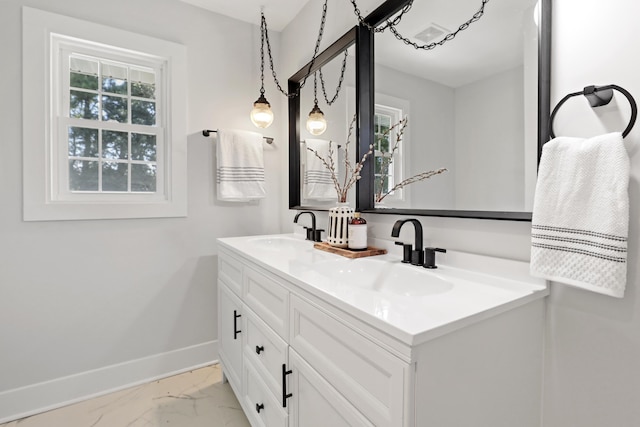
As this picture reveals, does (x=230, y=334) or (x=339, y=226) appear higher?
(x=339, y=226)

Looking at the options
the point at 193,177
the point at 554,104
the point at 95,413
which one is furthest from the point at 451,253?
the point at 95,413

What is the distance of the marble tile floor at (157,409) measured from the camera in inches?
63.5

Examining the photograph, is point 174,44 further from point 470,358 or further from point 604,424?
point 604,424

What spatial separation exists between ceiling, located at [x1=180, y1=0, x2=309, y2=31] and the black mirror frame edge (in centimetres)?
44

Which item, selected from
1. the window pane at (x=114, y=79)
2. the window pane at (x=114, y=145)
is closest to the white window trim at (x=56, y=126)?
the window pane at (x=114, y=79)

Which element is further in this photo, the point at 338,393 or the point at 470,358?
the point at 338,393

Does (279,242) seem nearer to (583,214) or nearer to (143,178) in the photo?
(143,178)

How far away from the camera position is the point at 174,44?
2.03m

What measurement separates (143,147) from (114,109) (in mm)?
270

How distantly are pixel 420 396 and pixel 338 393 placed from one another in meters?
0.27

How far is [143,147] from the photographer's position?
2.03 m

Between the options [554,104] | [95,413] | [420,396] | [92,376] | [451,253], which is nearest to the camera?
[420,396]

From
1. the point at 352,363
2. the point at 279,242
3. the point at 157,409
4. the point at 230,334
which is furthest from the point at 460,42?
the point at 157,409

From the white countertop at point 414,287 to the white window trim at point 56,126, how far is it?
0.89 m
